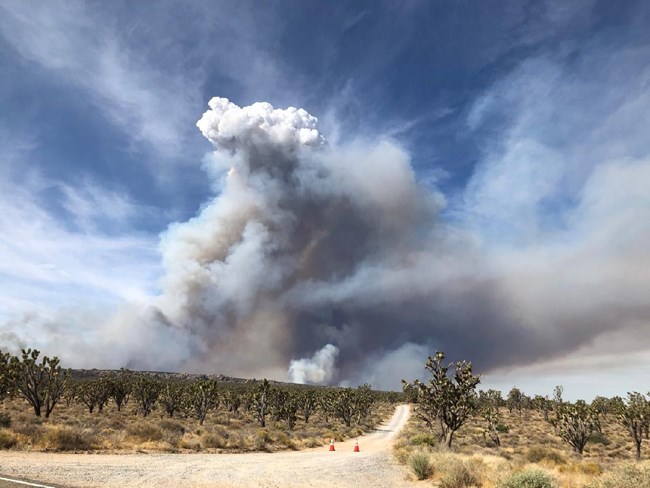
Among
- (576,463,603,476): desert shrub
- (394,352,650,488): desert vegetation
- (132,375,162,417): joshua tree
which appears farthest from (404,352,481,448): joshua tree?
(132,375,162,417): joshua tree

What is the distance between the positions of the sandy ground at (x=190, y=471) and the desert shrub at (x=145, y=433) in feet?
16.6

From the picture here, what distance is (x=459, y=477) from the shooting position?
15.8 meters

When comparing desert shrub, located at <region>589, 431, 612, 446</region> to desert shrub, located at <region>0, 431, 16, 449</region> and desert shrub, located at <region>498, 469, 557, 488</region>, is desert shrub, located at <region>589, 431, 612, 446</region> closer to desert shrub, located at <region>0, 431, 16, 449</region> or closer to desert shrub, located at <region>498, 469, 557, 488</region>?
desert shrub, located at <region>498, 469, 557, 488</region>

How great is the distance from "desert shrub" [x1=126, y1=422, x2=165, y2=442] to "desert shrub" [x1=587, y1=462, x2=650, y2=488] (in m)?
23.7

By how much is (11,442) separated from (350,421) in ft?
173

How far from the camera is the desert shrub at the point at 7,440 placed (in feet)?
64.3

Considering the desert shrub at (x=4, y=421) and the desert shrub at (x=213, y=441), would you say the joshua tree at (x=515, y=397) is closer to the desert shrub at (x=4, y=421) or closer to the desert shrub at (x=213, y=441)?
the desert shrub at (x=213, y=441)

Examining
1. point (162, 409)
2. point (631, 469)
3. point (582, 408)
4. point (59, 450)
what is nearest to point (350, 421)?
point (162, 409)

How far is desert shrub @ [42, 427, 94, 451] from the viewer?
827 inches

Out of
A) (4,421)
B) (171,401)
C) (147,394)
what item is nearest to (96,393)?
(147,394)

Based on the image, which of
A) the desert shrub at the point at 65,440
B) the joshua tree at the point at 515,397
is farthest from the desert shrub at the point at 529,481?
the joshua tree at the point at 515,397

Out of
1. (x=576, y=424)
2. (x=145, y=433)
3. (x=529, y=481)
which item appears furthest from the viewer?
(x=576, y=424)

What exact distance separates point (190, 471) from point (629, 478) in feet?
48.9

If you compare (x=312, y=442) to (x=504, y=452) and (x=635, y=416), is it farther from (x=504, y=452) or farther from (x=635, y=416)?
(x=635, y=416)
